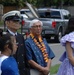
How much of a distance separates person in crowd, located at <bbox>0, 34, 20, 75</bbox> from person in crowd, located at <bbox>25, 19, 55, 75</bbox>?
1434mm

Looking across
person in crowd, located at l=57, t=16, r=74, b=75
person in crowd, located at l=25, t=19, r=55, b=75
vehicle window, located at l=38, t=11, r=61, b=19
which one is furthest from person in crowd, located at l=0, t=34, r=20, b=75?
vehicle window, located at l=38, t=11, r=61, b=19

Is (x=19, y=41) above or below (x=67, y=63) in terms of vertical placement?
above

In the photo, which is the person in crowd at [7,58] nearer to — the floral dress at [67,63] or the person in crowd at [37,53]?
the floral dress at [67,63]

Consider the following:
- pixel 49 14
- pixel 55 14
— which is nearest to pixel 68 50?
pixel 49 14

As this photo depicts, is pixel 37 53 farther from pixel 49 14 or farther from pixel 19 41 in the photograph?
pixel 49 14

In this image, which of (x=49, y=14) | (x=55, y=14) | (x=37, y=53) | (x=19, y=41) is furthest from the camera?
(x=55, y=14)

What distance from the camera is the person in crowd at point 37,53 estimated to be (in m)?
6.36

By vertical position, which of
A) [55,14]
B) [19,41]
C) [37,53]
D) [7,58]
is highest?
[7,58]

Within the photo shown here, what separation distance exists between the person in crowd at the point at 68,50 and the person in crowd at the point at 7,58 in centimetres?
100

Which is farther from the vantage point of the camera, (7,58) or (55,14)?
(55,14)

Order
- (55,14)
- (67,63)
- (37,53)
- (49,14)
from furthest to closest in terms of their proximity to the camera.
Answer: (55,14) < (49,14) < (37,53) < (67,63)

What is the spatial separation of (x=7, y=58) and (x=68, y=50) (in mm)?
1112

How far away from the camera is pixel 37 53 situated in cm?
637

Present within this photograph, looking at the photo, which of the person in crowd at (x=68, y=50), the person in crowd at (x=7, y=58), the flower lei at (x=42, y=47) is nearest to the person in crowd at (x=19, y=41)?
the flower lei at (x=42, y=47)
